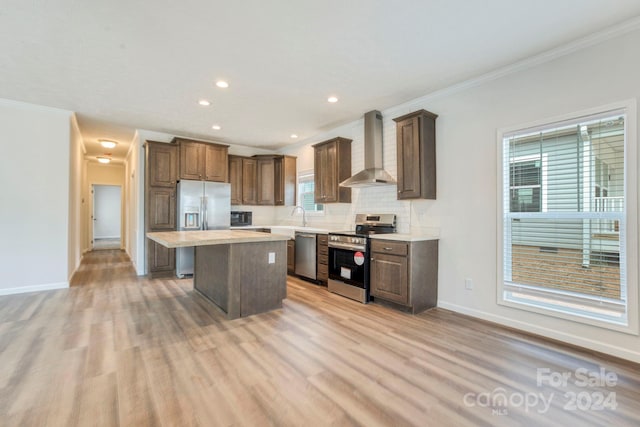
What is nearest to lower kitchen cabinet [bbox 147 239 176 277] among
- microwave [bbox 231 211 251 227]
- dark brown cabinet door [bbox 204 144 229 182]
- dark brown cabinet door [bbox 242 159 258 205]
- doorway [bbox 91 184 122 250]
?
microwave [bbox 231 211 251 227]

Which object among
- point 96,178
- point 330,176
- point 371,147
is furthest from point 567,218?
point 96,178

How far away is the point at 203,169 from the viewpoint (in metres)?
5.77

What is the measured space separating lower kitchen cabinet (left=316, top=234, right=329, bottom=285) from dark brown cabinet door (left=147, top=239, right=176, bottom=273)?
279 centimetres

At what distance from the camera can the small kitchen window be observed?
20.3 ft

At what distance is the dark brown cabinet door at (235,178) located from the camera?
Answer: 6.36 metres

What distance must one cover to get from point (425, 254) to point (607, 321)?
1646 mm

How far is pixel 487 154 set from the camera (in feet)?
10.8

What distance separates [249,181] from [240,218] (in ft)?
2.78

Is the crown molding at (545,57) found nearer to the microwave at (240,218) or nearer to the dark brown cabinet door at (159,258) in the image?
the microwave at (240,218)

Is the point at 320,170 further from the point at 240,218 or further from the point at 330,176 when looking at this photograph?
the point at 240,218

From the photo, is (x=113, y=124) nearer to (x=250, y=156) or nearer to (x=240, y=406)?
(x=250, y=156)

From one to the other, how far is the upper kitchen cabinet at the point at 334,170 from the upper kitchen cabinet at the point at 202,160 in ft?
6.94

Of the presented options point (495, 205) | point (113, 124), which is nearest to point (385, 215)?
point (495, 205)

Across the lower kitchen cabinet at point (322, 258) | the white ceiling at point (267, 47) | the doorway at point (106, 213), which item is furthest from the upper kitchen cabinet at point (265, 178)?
the doorway at point (106, 213)
